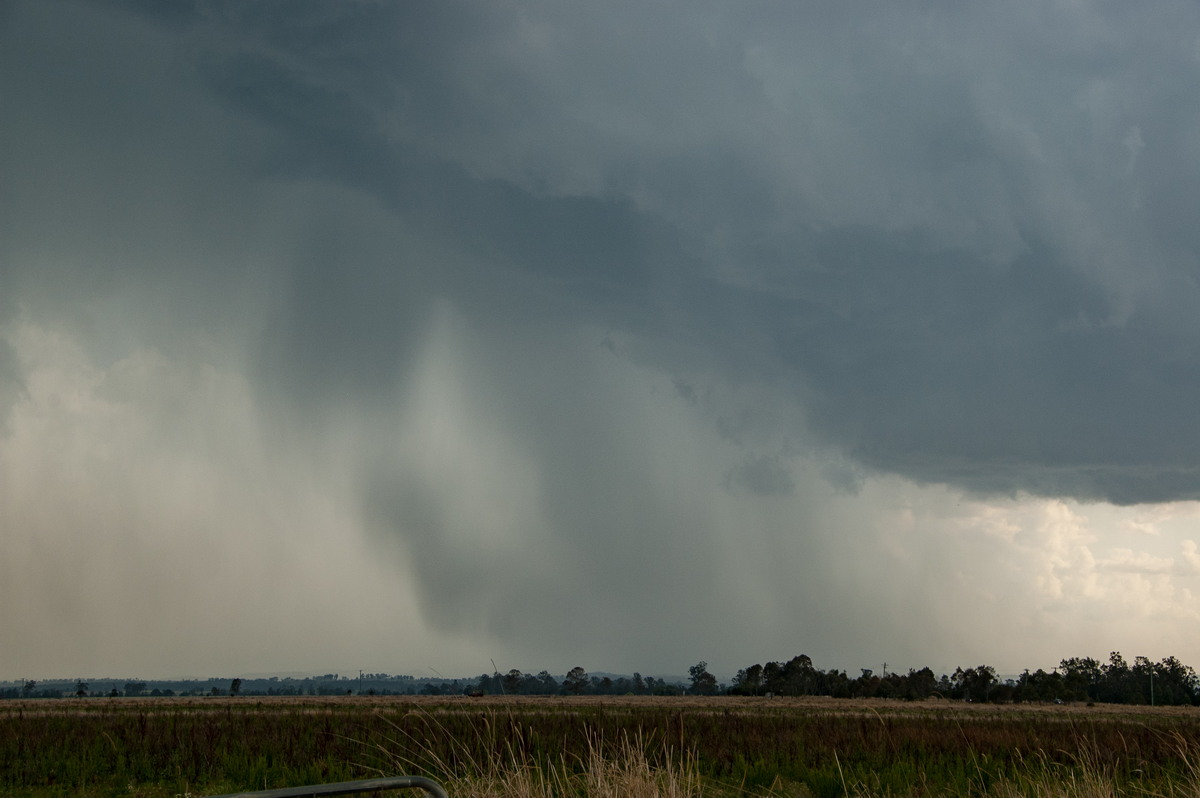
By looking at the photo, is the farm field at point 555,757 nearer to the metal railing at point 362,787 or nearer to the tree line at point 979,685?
the metal railing at point 362,787

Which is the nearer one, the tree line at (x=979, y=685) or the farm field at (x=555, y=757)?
the farm field at (x=555, y=757)

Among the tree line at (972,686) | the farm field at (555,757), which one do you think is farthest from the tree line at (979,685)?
the farm field at (555,757)

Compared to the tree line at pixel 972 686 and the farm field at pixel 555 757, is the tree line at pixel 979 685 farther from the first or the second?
the farm field at pixel 555 757

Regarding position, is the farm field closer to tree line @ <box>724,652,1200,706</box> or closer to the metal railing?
the metal railing

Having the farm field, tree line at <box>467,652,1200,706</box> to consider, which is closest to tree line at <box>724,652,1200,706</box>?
tree line at <box>467,652,1200,706</box>

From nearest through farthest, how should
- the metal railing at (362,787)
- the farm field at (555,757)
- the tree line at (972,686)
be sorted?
the metal railing at (362,787) < the farm field at (555,757) < the tree line at (972,686)

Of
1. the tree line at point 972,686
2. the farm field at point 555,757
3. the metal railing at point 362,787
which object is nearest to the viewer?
the metal railing at point 362,787

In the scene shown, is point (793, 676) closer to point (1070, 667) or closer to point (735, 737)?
point (1070, 667)

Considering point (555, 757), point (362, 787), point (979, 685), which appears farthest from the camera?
point (979, 685)

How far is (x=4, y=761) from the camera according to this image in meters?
20.4

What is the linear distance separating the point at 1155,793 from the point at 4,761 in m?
22.6

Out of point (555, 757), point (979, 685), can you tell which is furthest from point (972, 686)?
point (555, 757)

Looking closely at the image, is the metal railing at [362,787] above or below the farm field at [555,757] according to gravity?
above

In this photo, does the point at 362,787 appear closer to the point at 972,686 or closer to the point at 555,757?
the point at 555,757
